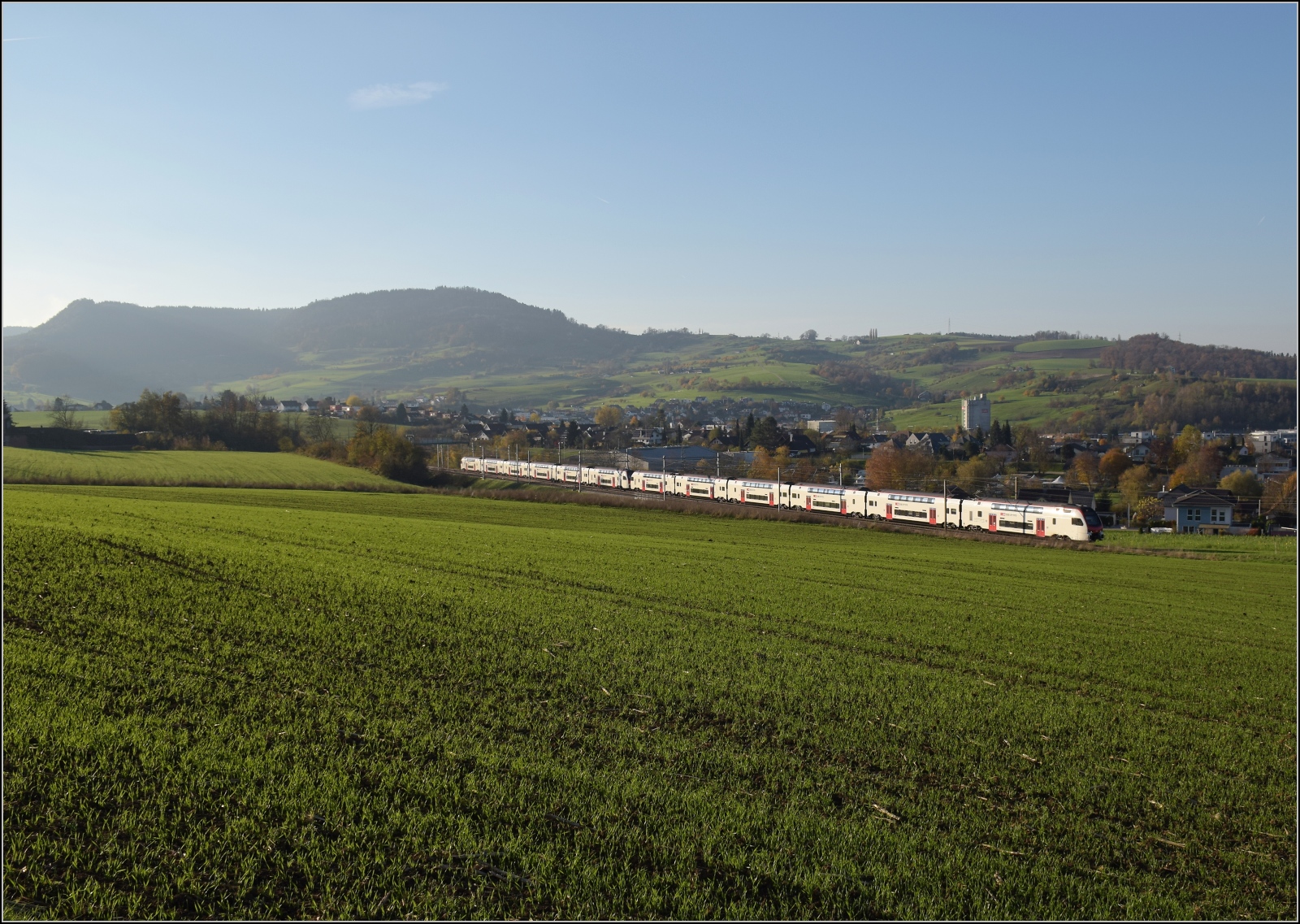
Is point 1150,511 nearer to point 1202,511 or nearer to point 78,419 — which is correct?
point 1202,511

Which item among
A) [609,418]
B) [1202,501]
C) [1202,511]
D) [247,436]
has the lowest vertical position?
[1202,511]

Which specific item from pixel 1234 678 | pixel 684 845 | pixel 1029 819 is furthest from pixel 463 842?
pixel 1234 678

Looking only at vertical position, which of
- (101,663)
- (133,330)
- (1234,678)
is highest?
(133,330)

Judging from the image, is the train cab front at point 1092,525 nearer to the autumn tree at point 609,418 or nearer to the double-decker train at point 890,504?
the double-decker train at point 890,504

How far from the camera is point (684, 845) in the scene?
6.99 m

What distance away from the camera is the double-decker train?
50469 millimetres

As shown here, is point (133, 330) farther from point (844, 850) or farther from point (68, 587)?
point (844, 850)

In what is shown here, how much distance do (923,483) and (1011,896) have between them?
8266cm

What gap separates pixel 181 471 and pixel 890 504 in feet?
178

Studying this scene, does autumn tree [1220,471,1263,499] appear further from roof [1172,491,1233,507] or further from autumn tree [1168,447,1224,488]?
roof [1172,491,1233,507]

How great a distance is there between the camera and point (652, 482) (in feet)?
269

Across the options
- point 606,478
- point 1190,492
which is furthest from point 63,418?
point 1190,492

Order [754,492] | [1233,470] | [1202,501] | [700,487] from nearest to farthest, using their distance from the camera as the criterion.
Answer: [754,492] < [1202,501] < [700,487] < [1233,470]

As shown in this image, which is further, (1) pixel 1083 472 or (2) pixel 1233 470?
(2) pixel 1233 470
